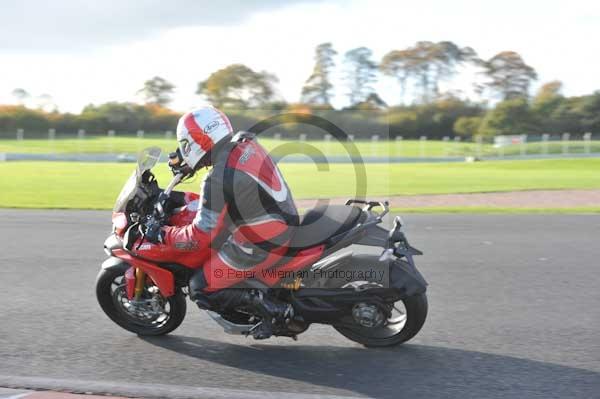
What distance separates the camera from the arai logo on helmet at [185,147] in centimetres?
546

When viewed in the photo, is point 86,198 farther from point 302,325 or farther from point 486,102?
point 486,102

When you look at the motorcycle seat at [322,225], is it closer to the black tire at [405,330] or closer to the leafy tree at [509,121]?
the black tire at [405,330]

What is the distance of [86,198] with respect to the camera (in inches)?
792

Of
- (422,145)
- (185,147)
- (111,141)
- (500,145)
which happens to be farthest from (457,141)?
(185,147)

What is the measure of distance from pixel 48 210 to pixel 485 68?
82.1 m

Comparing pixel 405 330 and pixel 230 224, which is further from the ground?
pixel 230 224

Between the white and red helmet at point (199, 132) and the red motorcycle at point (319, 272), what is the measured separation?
13.3 inches

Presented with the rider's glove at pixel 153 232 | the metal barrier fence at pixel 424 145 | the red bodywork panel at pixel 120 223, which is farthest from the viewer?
the metal barrier fence at pixel 424 145

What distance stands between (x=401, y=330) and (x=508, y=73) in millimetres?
90555

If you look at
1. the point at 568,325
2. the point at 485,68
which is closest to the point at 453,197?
the point at 568,325

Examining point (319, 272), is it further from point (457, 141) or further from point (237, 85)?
point (457, 141)

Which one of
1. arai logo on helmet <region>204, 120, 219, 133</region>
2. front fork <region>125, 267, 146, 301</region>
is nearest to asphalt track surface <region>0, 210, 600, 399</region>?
front fork <region>125, 267, 146, 301</region>

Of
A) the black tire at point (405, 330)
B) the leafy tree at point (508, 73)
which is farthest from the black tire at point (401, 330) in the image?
the leafy tree at point (508, 73)

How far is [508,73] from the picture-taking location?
90.9 metres
